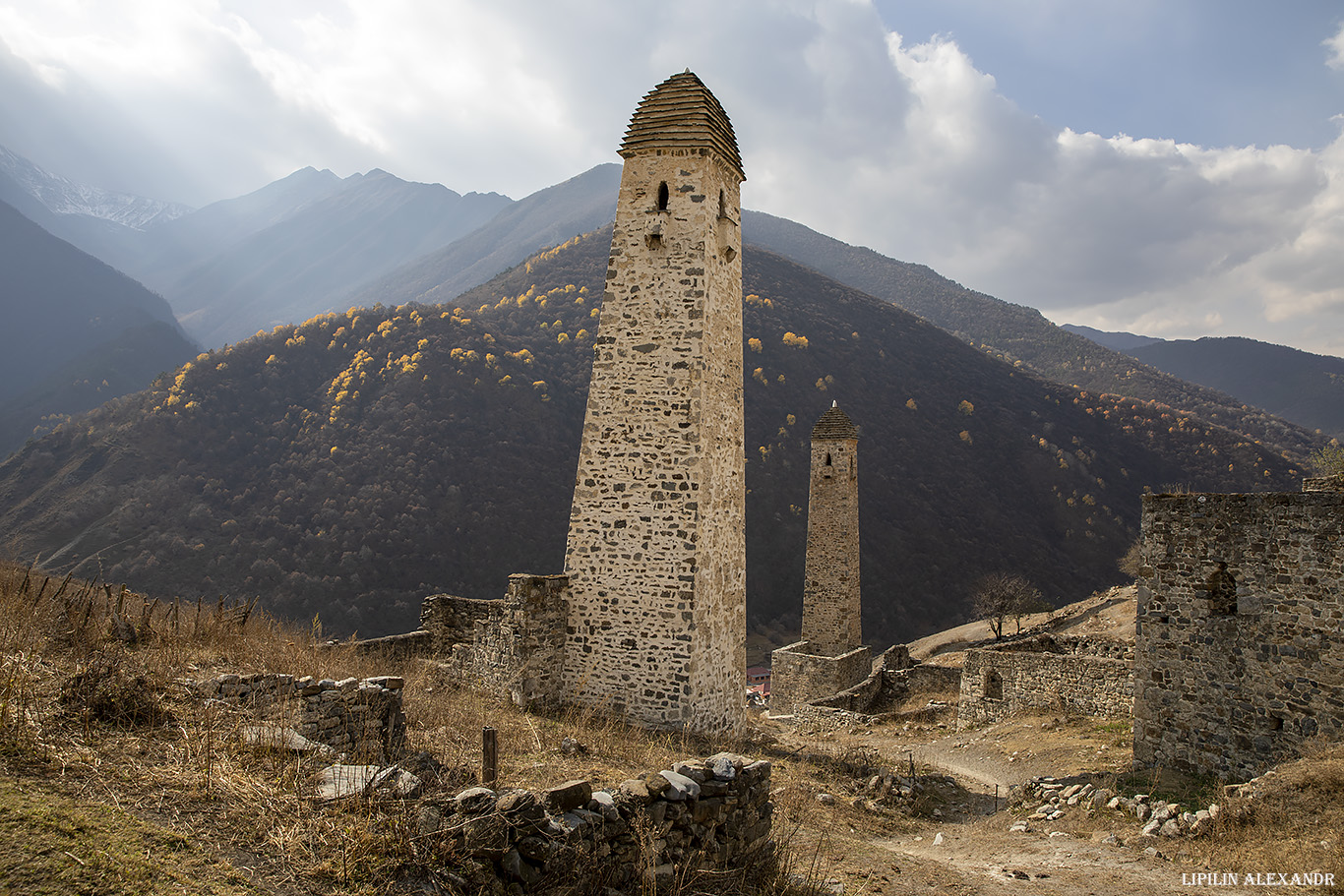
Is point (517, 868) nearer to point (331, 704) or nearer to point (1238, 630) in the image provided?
point (331, 704)

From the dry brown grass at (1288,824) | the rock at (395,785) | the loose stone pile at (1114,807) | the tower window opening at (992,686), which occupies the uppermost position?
the rock at (395,785)

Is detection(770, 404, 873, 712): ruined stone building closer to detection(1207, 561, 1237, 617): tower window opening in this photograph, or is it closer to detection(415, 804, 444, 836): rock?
detection(1207, 561, 1237, 617): tower window opening

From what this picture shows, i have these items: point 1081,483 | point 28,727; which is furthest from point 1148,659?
point 1081,483

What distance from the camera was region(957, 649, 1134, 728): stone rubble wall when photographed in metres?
12.9

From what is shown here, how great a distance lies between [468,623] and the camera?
13.1m

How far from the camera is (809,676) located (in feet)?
64.4

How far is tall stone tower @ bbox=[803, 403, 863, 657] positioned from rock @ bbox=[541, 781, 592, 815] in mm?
19279

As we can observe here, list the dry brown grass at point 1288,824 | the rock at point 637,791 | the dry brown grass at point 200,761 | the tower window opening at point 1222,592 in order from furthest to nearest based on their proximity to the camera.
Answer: the tower window opening at point 1222,592, the dry brown grass at point 1288,824, the rock at point 637,791, the dry brown grass at point 200,761

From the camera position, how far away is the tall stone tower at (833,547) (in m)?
22.5

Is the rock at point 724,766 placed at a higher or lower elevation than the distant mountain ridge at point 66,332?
lower

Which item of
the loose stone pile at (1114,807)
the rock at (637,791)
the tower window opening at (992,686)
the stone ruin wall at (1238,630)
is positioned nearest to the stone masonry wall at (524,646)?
the rock at (637,791)

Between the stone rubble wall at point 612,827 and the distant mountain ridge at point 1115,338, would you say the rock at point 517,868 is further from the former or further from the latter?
the distant mountain ridge at point 1115,338

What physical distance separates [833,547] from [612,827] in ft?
64.8

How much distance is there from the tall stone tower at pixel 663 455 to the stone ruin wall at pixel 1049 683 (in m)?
7.07
